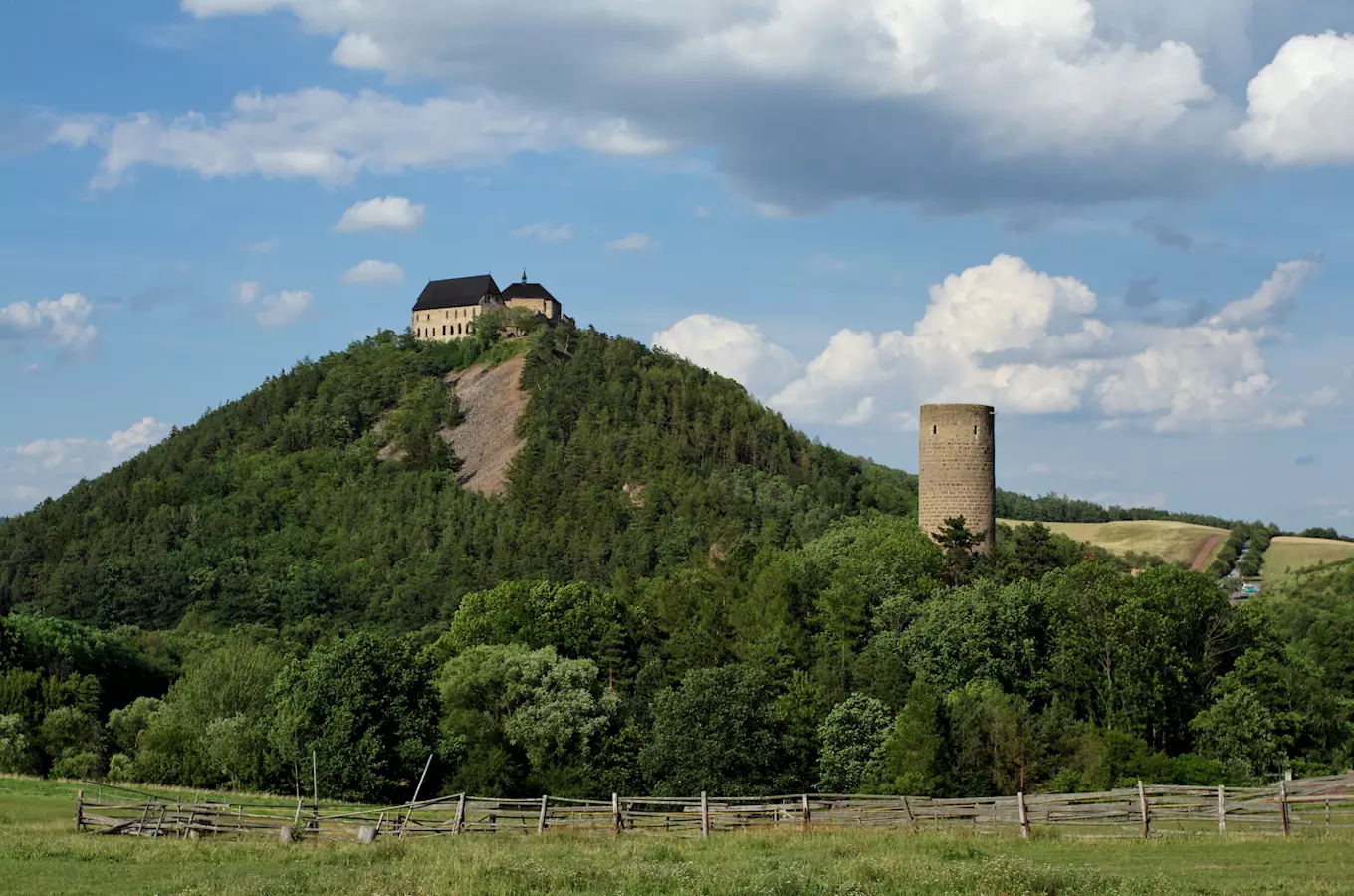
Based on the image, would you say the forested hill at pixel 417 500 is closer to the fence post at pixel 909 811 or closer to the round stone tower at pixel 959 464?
the round stone tower at pixel 959 464

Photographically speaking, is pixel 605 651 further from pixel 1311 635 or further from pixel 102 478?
pixel 102 478

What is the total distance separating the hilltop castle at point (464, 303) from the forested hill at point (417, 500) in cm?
1189

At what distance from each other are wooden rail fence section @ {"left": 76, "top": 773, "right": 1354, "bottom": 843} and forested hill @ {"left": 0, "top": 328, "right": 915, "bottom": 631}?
47116 mm

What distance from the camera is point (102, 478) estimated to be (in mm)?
155375

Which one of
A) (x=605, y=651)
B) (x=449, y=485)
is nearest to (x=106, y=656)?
(x=605, y=651)

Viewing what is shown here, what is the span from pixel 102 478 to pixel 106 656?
77.0 metres

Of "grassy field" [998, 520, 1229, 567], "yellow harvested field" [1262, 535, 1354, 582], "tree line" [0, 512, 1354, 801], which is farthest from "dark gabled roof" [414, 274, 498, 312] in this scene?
"tree line" [0, 512, 1354, 801]

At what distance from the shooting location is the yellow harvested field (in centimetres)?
12550

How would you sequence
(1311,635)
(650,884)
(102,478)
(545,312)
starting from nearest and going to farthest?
(650,884)
(1311,635)
(102,478)
(545,312)

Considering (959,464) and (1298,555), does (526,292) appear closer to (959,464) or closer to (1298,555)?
(1298,555)

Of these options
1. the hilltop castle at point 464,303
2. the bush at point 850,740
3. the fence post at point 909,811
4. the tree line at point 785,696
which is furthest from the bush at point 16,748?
the hilltop castle at point 464,303

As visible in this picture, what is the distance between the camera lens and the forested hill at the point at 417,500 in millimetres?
108562

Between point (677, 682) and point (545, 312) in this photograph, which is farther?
point (545, 312)

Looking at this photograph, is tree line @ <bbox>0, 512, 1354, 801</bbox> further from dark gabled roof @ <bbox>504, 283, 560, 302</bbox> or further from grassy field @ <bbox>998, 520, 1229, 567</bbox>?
dark gabled roof @ <bbox>504, 283, 560, 302</bbox>
